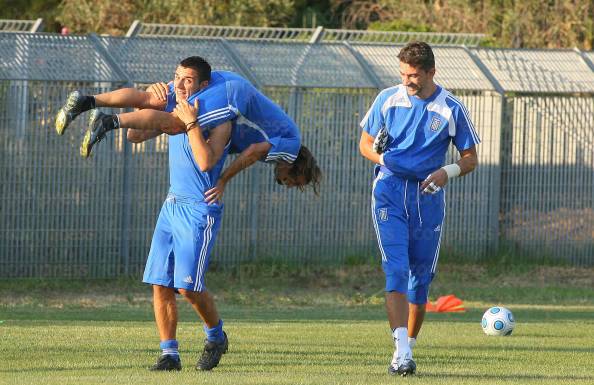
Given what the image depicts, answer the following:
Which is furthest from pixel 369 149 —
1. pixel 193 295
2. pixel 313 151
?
pixel 313 151

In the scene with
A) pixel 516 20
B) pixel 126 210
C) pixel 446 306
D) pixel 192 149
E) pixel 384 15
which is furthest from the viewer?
pixel 384 15

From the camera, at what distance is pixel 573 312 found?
49.2 feet


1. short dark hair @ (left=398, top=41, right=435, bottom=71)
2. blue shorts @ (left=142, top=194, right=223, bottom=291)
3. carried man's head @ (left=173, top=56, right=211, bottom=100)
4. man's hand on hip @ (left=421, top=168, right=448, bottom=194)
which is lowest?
blue shorts @ (left=142, top=194, right=223, bottom=291)

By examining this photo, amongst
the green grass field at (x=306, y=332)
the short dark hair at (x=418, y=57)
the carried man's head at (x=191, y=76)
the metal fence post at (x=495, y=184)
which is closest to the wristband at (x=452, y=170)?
the short dark hair at (x=418, y=57)

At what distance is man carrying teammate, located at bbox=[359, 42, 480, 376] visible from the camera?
938 centimetres

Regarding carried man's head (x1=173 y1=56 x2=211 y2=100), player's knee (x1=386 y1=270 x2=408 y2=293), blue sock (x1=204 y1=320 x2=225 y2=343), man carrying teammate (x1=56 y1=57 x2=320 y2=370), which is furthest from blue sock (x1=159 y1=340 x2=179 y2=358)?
carried man's head (x1=173 y1=56 x2=211 y2=100)

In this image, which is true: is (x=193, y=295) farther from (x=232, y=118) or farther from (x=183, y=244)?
(x=232, y=118)

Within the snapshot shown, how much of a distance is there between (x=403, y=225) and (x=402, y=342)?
0.87m

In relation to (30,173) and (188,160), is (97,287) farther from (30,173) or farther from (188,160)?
(188,160)

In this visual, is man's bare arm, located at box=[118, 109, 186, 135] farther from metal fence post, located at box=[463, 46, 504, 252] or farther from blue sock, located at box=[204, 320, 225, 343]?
metal fence post, located at box=[463, 46, 504, 252]

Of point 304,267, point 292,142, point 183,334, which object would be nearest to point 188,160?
point 292,142

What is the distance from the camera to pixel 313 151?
17.4 m

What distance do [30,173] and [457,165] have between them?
25.2ft

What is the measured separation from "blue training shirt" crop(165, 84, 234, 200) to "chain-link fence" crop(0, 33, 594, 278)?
713cm
